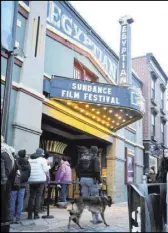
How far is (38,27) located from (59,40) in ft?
4.99

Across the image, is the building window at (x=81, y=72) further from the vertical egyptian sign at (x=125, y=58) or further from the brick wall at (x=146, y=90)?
the brick wall at (x=146, y=90)

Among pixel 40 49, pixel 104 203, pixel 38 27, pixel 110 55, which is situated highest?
pixel 110 55

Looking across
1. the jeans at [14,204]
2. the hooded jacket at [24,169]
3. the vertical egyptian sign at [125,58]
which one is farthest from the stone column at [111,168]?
the hooded jacket at [24,169]

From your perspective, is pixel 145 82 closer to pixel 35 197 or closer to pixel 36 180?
pixel 35 197

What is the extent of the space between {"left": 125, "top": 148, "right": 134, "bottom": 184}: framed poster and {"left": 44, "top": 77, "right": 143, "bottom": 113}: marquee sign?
19.0 feet

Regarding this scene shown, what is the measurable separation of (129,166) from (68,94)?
839 centimetres

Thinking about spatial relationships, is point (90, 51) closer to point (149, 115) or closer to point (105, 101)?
point (105, 101)

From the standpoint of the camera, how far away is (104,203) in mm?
7020

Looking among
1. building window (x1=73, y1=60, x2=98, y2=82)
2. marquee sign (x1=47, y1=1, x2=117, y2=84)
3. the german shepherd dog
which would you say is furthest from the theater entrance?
the german shepherd dog

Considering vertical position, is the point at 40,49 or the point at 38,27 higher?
the point at 38,27

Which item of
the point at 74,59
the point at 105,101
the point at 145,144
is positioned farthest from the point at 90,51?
the point at 145,144

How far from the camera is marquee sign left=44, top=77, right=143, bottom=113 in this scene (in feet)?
34.8

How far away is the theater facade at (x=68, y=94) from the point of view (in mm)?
9406

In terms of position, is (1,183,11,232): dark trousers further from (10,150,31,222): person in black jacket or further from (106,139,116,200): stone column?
(106,139,116,200): stone column
